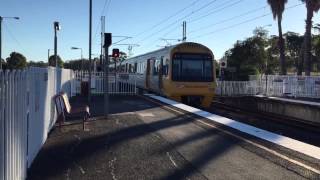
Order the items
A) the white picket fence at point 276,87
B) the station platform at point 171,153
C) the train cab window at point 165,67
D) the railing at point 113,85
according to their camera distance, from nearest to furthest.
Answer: the station platform at point 171,153 → the train cab window at point 165,67 → the railing at point 113,85 → the white picket fence at point 276,87

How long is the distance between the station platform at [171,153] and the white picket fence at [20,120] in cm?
48

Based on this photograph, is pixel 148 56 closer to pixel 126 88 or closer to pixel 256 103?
pixel 126 88

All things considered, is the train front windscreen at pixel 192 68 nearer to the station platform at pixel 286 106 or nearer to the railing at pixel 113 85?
the station platform at pixel 286 106

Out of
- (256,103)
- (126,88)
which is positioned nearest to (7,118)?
(126,88)

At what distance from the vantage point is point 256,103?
33.0 metres

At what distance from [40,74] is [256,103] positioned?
81.4 ft

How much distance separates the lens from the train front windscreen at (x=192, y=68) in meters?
25.6

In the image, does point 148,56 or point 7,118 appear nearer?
→ point 7,118

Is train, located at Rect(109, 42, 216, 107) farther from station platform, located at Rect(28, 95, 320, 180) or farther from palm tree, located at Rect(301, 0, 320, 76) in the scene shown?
palm tree, located at Rect(301, 0, 320, 76)

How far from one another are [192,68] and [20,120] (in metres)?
19.3

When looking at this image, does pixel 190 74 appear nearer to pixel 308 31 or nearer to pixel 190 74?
pixel 190 74

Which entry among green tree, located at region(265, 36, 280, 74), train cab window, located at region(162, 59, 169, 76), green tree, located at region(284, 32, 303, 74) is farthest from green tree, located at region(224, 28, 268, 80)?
train cab window, located at region(162, 59, 169, 76)

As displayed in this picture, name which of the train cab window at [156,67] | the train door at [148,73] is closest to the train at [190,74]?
the train cab window at [156,67]

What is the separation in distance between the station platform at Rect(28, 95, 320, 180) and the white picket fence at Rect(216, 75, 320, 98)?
1862 cm
